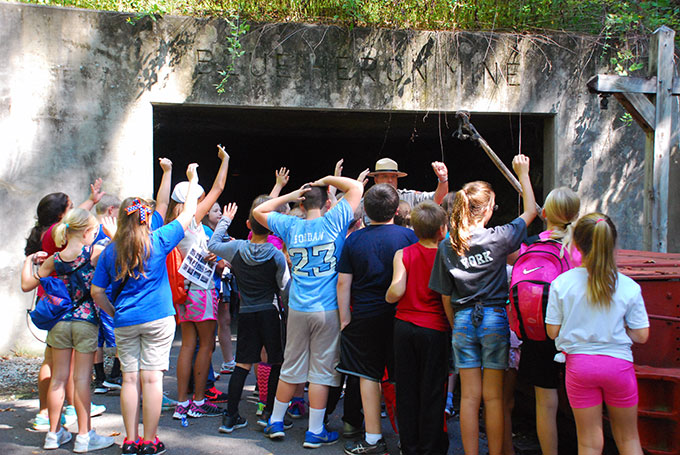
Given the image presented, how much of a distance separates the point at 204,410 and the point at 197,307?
0.92m

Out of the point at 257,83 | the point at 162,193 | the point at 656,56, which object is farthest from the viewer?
the point at 257,83

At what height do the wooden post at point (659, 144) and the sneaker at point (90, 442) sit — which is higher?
the wooden post at point (659, 144)

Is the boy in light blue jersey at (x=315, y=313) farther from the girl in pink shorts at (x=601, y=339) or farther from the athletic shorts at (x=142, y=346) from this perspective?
the girl in pink shorts at (x=601, y=339)

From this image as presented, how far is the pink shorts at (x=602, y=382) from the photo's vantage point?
322cm

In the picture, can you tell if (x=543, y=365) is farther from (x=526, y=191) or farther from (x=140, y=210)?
(x=140, y=210)

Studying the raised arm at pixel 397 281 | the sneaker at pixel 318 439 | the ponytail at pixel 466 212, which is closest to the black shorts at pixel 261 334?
the sneaker at pixel 318 439

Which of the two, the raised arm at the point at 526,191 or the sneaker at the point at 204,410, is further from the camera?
the sneaker at the point at 204,410

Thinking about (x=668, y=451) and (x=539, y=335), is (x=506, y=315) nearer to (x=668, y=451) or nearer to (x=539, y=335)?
(x=539, y=335)

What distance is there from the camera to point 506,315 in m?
3.93

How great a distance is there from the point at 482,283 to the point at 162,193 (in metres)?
2.82

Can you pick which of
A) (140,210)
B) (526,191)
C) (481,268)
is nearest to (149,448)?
(140,210)

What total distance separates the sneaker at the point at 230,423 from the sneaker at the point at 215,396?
28.0 inches

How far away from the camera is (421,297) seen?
412 cm

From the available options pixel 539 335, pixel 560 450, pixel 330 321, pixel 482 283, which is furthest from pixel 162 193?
pixel 560 450
